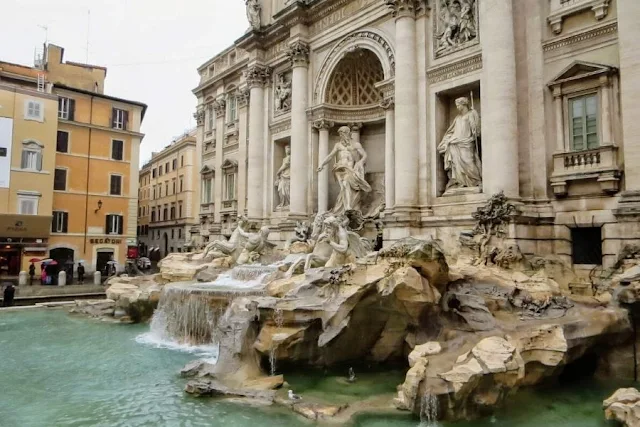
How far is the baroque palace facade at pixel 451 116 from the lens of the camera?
11117 millimetres

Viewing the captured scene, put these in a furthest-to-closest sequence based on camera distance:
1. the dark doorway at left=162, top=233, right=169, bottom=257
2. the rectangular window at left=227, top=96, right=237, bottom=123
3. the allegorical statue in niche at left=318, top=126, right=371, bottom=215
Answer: the dark doorway at left=162, top=233, right=169, bottom=257
the rectangular window at left=227, top=96, right=237, bottom=123
the allegorical statue in niche at left=318, top=126, right=371, bottom=215

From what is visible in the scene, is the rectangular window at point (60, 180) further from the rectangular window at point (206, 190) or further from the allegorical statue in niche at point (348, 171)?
the allegorical statue in niche at point (348, 171)

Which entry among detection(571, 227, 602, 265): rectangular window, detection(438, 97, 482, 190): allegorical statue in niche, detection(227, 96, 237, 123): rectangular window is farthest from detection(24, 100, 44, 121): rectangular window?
detection(571, 227, 602, 265): rectangular window

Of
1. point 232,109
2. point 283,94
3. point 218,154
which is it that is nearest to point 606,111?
point 283,94

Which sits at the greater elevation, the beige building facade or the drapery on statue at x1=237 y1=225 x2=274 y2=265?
the beige building facade

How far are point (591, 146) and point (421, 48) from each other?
595 centimetres

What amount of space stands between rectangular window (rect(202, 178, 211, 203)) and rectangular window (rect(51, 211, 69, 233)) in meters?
8.02

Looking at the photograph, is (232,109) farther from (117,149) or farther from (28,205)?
(28,205)

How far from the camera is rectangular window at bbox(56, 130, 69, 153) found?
27.7 metres

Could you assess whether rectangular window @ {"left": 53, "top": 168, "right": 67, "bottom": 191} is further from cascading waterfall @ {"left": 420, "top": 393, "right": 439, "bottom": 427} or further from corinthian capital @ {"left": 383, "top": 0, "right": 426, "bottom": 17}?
cascading waterfall @ {"left": 420, "top": 393, "right": 439, "bottom": 427}

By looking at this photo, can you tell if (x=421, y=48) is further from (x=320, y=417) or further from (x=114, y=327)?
(x=114, y=327)

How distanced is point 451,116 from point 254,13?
11957 millimetres

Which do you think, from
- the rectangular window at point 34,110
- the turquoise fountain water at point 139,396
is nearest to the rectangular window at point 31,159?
the rectangular window at point 34,110

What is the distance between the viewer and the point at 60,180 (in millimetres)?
27453
